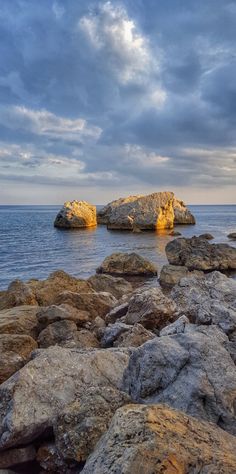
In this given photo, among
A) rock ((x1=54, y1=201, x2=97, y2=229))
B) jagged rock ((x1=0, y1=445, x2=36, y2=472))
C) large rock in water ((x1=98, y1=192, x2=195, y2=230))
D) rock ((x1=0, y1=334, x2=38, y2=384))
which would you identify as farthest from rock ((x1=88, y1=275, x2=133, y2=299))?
rock ((x1=54, y1=201, x2=97, y2=229))

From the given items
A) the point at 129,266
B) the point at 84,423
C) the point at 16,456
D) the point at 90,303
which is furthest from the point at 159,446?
the point at 129,266

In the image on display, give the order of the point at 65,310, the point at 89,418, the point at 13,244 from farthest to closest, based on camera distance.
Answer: the point at 13,244
the point at 65,310
the point at 89,418

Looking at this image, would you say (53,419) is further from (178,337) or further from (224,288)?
(224,288)

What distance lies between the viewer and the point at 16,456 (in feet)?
21.1

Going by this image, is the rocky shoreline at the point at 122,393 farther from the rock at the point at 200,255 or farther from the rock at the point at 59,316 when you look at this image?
the rock at the point at 200,255

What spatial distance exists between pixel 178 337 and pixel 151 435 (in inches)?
136

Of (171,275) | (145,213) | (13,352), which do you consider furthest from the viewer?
(145,213)

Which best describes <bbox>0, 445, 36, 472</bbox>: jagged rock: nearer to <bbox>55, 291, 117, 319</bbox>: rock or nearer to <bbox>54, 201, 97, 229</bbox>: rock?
<bbox>55, 291, 117, 319</bbox>: rock

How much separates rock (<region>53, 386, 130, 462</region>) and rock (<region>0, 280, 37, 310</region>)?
36.3 ft

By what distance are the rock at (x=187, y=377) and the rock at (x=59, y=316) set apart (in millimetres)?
5811

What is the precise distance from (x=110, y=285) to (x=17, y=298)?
7301 millimetres

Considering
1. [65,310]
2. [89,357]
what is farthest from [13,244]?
[89,357]

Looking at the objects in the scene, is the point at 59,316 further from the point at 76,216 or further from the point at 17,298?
the point at 76,216

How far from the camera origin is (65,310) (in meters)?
13.4
